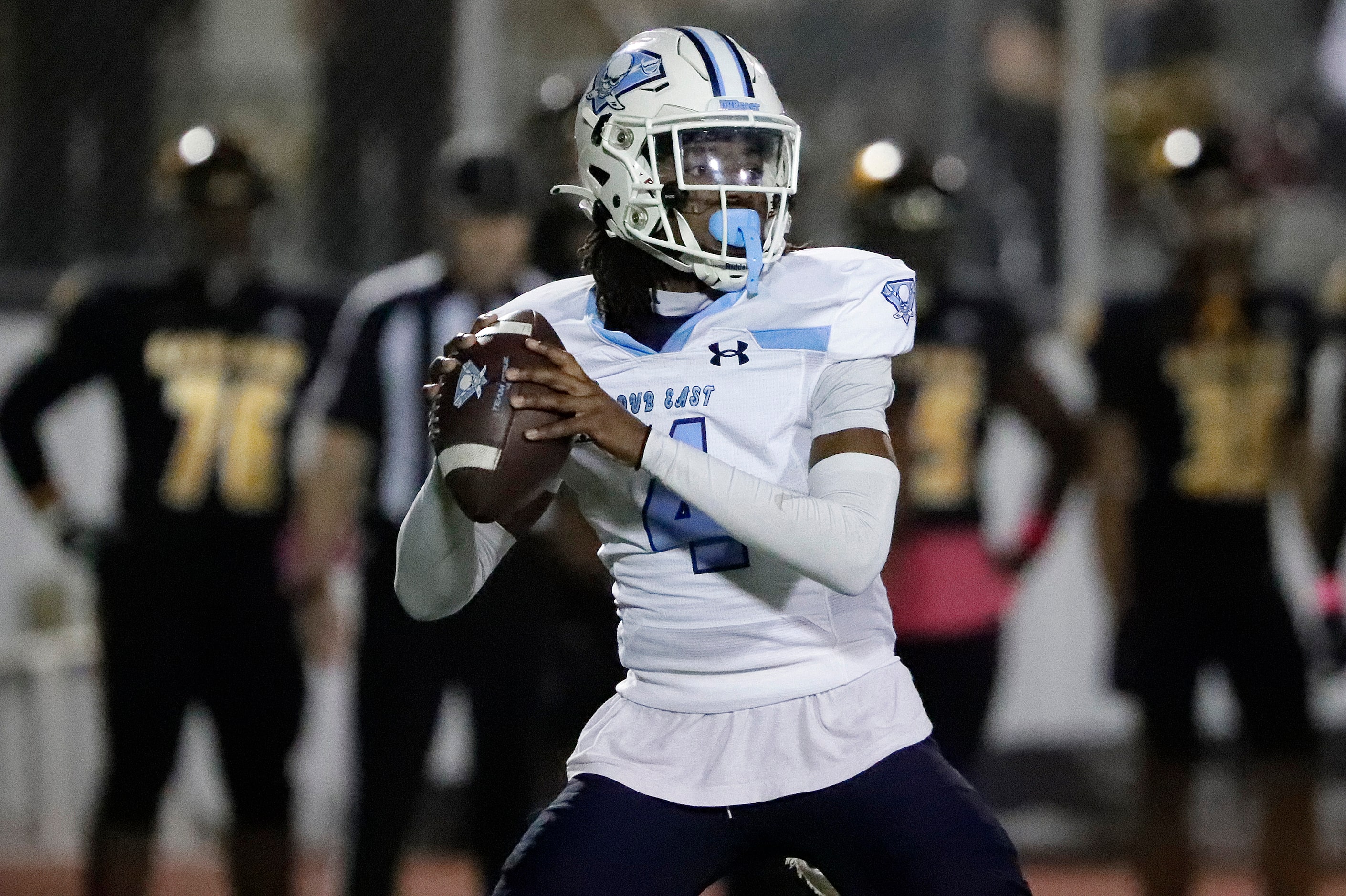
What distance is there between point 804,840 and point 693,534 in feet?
1.14

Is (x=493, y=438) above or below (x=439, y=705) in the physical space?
above

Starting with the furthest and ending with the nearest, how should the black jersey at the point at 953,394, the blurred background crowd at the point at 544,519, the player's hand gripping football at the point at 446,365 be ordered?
the black jersey at the point at 953,394 < the blurred background crowd at the point at 544,519 < the player's hand gripping football at the point at 446,365

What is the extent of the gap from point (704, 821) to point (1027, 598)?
3.16 m

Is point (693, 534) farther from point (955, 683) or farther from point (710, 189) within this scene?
point (955, 683)

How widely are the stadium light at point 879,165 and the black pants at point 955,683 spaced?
95 centimetres

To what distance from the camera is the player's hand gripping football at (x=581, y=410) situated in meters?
1.83

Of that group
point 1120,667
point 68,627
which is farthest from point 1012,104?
point 68,627

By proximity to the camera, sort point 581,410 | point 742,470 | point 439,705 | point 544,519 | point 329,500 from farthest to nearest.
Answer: point 329,500
point 439,705
point 544,519
point 742,470
point 581,410

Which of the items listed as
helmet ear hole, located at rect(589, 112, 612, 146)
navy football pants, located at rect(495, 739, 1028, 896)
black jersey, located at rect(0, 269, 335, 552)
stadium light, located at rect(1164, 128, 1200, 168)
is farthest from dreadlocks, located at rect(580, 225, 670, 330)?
stadium light, located at rect(1164, 128, 1200, 168)

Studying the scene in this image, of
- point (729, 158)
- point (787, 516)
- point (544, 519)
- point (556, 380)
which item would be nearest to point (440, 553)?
point (556, 380)

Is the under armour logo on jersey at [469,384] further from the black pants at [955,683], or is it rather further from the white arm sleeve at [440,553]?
the black pants at [955,683]

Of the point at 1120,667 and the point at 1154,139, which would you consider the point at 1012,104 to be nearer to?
the point at 1154,139

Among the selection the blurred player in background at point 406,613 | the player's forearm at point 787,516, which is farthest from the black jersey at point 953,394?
the player's forearm at point 787,516

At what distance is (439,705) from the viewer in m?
3.63
